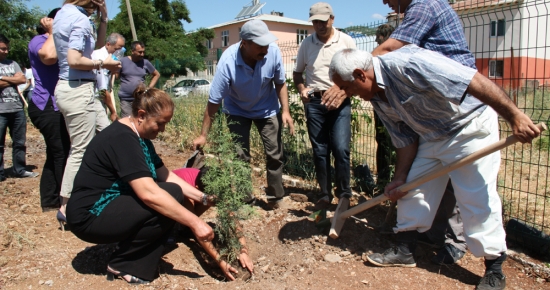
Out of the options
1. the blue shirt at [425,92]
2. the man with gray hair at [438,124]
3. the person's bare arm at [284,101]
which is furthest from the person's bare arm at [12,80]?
the blue shirt at [425,92]

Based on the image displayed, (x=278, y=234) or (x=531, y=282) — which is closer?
(x=531, y=282)

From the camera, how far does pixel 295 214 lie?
13.6 ft

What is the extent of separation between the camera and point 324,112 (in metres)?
3.97

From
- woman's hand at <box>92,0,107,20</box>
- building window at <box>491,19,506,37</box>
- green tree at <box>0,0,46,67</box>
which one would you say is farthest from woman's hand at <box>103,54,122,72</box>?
green tree at <box>0,0,46,67</box>

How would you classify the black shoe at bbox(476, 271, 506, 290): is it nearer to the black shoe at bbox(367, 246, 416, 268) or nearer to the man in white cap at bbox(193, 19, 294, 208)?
the black shoe at bbox(367, 246, 416, 268)

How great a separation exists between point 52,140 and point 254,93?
190 cm

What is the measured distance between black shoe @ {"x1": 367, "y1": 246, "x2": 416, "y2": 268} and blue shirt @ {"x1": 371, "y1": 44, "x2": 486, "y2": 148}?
0.89 m

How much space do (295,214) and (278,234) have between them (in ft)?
1.37

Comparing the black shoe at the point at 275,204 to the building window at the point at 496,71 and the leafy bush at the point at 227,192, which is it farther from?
the building window at the point at 496,71

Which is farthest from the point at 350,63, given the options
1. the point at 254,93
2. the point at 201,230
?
the point at 254,93

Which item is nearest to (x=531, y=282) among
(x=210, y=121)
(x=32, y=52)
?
(x=210, y=121)

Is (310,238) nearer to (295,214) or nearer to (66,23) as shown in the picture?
(295,214)

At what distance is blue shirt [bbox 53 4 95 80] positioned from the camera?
3.31 metres

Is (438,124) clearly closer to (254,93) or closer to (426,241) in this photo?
(426,241)
